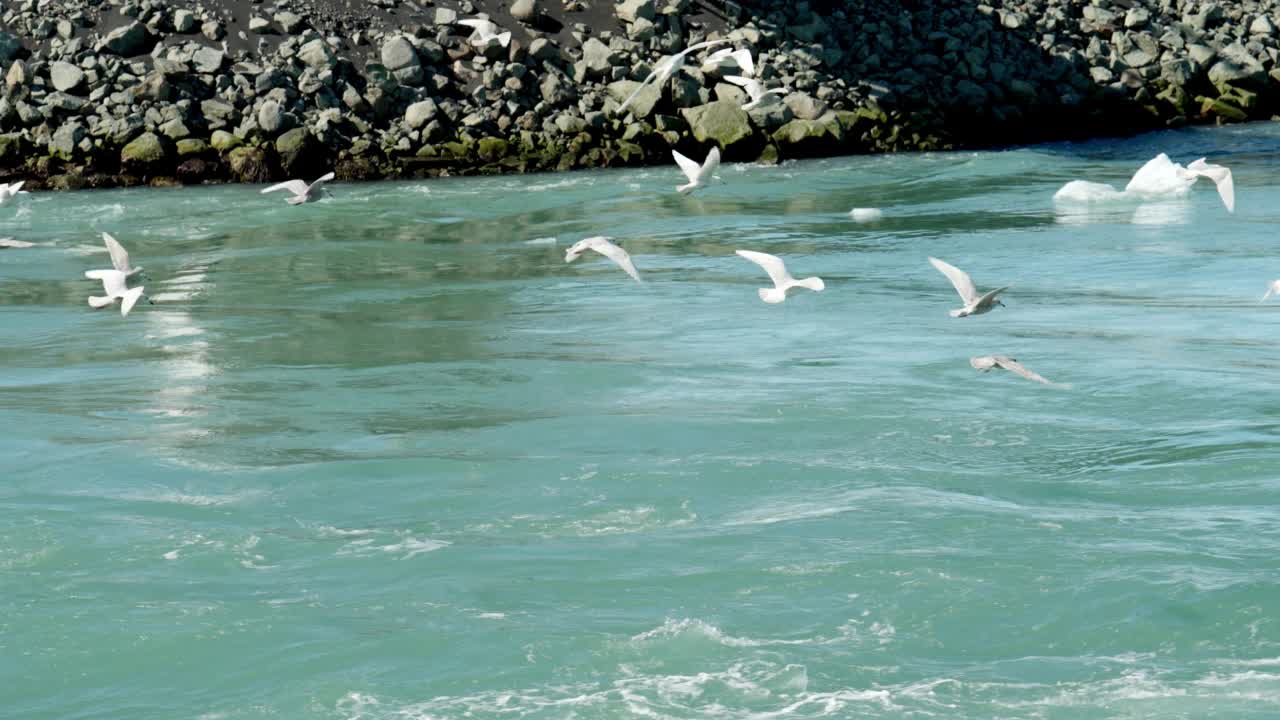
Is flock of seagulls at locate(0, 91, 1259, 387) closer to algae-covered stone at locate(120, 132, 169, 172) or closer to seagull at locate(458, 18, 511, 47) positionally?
seagull at locate(458, 18, 511, 47)

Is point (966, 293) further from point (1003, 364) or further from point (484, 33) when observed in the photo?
point (484, 33)

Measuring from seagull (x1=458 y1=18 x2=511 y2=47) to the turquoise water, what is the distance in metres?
12.4

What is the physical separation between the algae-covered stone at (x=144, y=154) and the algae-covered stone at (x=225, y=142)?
0.75 meters

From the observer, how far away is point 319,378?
1144cm

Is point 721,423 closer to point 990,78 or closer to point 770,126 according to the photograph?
point 770,126

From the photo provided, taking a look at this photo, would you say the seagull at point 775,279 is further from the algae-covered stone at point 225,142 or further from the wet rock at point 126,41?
the wet rock at point 126,41

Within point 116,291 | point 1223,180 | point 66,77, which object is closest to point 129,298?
point 116,291

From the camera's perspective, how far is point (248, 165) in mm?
26281

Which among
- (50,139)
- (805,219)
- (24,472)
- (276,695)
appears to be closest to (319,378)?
(24,472)

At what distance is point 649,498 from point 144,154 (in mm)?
19762

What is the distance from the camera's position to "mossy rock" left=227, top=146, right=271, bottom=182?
26.2m

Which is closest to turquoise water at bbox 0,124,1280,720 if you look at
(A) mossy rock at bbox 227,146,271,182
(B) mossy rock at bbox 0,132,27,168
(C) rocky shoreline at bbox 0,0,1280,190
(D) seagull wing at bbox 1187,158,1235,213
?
(D) seagull wing at bbox 1187,158,1235,213

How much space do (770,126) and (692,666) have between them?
22608 millimetres

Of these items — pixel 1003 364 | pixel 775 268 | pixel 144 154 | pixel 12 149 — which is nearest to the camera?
pixel 1003 364
